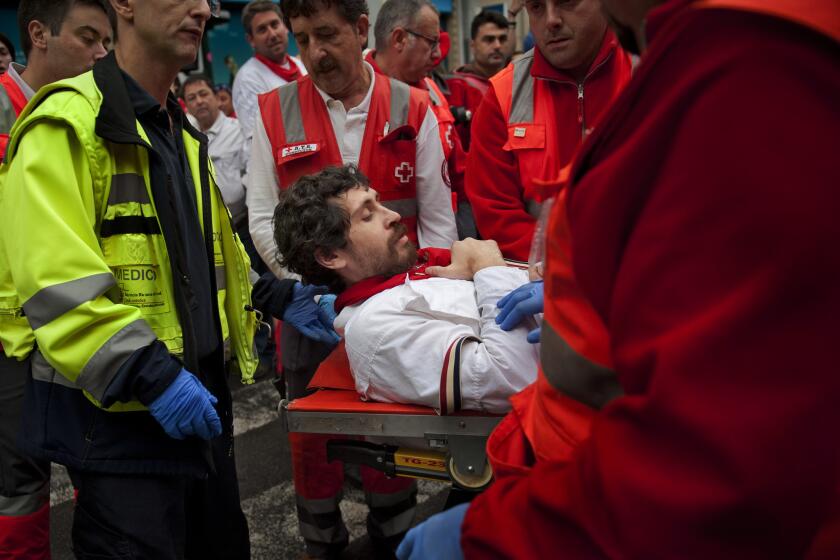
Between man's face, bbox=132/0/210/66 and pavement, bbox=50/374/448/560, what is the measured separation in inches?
84.8

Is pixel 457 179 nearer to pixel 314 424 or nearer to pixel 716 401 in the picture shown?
pixel 314 424

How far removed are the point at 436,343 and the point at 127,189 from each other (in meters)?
0.93

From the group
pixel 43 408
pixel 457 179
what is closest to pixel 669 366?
pixel 43 408

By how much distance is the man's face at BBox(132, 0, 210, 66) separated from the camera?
87.9 inches

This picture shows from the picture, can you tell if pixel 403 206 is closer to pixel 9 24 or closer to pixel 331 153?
pixel 331 153

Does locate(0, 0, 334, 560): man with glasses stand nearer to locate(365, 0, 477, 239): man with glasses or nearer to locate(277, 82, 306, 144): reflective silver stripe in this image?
locate(277, 82, 306, 144): reflective silver stripe

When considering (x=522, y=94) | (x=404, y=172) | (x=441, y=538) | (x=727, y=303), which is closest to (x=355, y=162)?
(x=404, y=172)

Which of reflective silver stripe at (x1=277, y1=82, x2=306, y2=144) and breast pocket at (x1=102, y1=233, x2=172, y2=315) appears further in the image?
reflective silver stripe at (x1=277, y1=82, x2=306, y2=144)

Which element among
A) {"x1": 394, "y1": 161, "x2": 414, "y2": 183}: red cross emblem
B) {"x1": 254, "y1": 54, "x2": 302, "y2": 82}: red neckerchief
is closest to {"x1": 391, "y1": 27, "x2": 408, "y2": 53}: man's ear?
{"x1": 394, "y1": 161, "x2": 414, "y2": 183}: red cross emblem

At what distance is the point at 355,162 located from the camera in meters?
3.15

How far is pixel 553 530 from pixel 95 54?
10.1 ft

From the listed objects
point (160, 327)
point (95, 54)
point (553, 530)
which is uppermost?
point (95, 54)

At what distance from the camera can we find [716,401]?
0.74m

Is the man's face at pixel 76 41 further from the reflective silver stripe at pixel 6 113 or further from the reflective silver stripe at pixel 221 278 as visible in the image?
the reflective silver stripe at pixel 221 278
